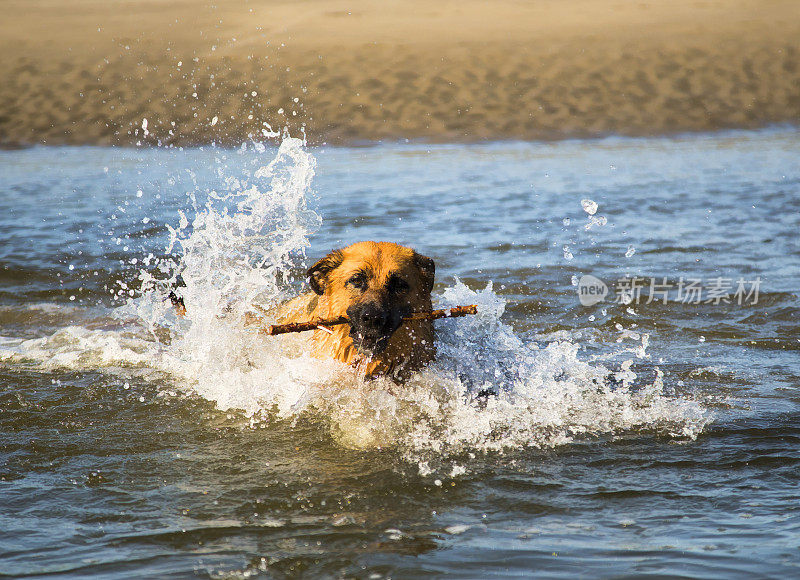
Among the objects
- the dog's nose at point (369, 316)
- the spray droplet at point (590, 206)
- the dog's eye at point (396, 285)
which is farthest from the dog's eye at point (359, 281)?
the spray droplet at point (590, 206)

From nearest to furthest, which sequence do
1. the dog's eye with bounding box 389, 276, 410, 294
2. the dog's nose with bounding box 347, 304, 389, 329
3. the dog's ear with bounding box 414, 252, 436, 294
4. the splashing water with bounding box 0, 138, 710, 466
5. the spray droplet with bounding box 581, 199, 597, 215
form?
the dog's nose with bounding box 347, 304, 389, 329 < the splashing water with bounding box 0, 138, 710, 466 < the dog's eye with bounding box 389, 276, 410, 294 < the dog's ear with bounding box 414, 252, 436, 294 < the spray droplet with bounding box 581, 199, 597, 215

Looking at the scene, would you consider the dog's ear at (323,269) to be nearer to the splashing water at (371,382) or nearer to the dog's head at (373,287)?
the dog's head at (373,287)

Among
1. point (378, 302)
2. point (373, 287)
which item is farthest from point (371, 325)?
point (373, 287)

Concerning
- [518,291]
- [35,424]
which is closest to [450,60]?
[518,291]

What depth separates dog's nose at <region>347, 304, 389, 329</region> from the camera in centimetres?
509

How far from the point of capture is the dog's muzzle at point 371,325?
5094 mm

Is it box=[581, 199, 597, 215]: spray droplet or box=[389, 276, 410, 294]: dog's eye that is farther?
box=[581, 199, 597, 215]: spray droplet

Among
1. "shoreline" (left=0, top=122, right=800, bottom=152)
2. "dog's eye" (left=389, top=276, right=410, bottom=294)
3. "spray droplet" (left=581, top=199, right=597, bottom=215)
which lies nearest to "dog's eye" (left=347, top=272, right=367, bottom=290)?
"dog's eye" (left=389, top=276, right=410, bottom=294)

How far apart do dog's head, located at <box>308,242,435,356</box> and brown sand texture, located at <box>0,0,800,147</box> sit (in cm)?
1323

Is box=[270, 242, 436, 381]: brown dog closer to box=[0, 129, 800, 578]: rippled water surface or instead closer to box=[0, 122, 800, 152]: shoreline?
box=[0, 129, 800, 578]: rippled water surface

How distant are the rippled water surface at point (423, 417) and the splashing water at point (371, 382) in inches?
0.9

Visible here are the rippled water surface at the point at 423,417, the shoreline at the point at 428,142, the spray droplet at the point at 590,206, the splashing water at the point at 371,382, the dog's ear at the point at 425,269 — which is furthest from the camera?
the shoreline at the point at 428,142

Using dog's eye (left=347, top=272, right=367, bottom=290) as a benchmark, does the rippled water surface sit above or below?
below

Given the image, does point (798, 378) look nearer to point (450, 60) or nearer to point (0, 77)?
point (450, 60)
